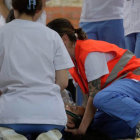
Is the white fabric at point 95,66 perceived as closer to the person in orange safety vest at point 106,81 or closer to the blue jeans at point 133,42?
the person in orange safety vest at point 106,81

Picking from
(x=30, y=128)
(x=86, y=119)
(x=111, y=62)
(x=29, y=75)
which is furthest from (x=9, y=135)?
(x=111, y=62)

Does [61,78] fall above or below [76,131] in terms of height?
above

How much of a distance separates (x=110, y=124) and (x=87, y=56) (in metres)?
0.58

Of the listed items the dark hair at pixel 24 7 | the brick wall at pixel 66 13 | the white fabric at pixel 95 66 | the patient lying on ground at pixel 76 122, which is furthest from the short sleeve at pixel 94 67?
the brick wall at pixel 66 13

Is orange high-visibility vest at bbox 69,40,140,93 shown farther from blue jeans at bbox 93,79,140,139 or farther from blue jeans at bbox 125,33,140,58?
blue jeans at bbox 125,33,140,58

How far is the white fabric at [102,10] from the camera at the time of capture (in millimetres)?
3520

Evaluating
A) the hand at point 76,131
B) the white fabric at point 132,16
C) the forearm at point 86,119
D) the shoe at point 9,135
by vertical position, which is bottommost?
the hand at point 76,131

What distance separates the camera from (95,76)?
2699mm

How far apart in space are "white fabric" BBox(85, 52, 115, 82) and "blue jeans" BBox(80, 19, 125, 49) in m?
0.83

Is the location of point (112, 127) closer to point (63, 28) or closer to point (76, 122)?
point (76, 122)

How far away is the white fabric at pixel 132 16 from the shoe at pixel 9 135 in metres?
1.81

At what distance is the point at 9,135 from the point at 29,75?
0.33 m

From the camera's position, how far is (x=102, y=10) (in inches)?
139

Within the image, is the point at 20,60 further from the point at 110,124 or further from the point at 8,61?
the point at 110,124
